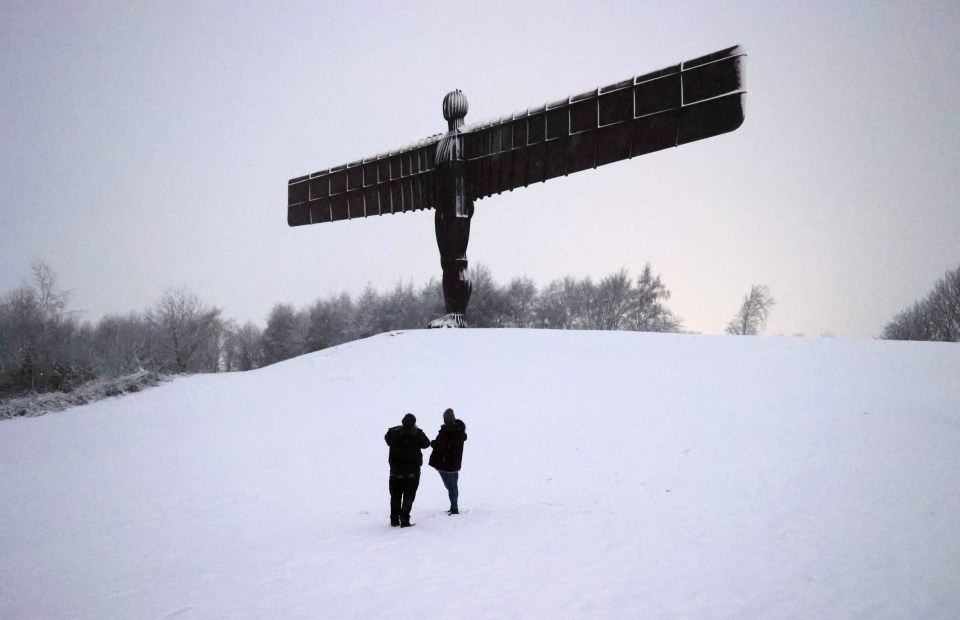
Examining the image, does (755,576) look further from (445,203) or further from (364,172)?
(364,172)

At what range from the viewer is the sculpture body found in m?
10.7

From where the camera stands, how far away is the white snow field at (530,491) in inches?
179

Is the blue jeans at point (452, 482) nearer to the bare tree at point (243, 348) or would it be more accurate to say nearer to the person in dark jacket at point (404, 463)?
the person in dark jacket at point (404, 463)

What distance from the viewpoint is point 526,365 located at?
1415 cm

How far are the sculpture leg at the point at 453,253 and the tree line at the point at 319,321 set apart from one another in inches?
945

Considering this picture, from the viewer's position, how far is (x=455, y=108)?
1472 cm

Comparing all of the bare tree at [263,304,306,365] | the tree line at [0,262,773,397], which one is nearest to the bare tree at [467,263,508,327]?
the tree line at [0,262,773,397]

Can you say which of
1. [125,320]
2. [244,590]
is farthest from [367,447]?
[125,320]

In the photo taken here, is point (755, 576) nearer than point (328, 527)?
Yes

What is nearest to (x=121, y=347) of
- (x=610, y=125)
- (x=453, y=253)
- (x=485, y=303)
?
(x=485, y=303)

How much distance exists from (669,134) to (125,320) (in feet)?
253

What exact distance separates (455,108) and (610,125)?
15.9ft

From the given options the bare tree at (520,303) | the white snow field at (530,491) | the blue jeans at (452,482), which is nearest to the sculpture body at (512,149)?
the white snow field at (530,491)

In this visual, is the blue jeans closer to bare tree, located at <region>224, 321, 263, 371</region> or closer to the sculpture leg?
the sculpture leg
